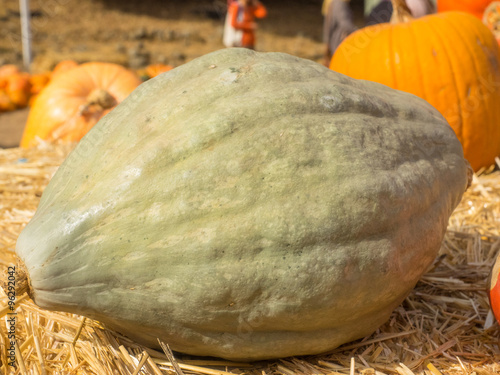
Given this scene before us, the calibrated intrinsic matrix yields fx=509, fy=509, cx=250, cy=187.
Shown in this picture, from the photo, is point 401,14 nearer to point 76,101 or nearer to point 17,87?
point 76,101

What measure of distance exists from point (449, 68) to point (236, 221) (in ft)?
7.84

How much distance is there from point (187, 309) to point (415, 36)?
103 inches

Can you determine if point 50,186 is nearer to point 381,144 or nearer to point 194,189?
point 194,189

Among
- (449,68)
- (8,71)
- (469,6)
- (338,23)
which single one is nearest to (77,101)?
(338,23)

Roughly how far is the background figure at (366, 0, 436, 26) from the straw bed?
124 inches

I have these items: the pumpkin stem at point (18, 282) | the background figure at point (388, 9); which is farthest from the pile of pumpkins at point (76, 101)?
the pumpkin stem at point (18, 282)

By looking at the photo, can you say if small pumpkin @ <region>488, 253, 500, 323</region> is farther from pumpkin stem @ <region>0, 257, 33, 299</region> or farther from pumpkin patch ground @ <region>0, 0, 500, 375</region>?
pumpkin stem @ <region>0, 257, 33, 299</region>

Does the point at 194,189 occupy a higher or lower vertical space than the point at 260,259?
higher

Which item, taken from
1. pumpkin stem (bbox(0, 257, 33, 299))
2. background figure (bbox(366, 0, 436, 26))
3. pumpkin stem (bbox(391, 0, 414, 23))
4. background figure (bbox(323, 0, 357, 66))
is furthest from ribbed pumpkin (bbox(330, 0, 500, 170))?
pumpkin stem (bbox(0, 257, 33, 299))

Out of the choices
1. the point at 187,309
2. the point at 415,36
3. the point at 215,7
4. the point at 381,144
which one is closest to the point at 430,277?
the point at 381,144

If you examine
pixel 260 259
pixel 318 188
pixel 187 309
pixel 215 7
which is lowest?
pixel 215 7

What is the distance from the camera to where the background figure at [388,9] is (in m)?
4.75

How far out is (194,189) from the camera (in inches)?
53.6

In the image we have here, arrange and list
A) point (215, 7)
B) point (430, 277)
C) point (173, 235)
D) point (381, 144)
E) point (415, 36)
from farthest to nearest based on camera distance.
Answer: point (215, 7), point (415, 36), point (430, 277), point (381, 144), point (173, 235)
